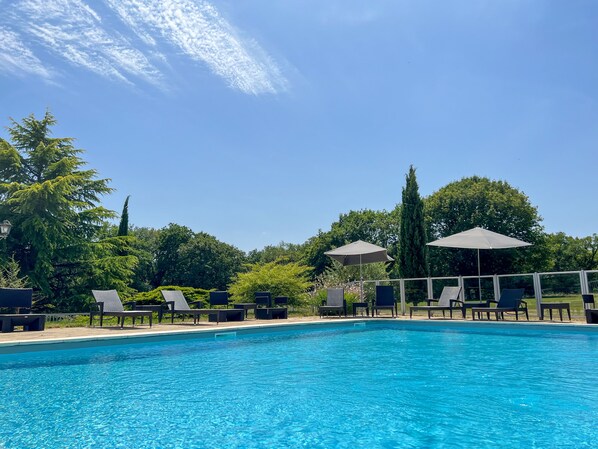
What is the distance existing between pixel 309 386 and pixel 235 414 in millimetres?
1320

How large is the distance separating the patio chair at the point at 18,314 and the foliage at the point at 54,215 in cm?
733

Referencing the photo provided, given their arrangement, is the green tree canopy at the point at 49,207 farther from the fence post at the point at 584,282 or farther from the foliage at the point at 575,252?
the foliage at the point at 575,252

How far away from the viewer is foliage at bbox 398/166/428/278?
22828 mm

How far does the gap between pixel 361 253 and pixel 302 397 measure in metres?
Result: 9.70

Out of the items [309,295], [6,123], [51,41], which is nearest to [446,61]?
[309,295]

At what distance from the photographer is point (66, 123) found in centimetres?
1912

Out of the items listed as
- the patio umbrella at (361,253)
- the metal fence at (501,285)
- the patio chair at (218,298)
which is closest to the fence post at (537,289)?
the metal fence at (501,285)

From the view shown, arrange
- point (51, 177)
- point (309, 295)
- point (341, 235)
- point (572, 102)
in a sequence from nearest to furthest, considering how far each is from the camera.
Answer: point (572, 102), point (309, 295), point (51, 177), point (341, 235)

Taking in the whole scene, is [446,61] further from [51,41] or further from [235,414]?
[235,414]

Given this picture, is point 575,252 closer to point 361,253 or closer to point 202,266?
point 202,266

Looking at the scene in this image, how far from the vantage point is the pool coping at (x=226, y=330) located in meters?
7.47

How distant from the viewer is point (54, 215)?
1716 centimetres

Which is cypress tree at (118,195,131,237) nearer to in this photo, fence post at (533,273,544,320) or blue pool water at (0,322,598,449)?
blue pool water at (0,322,598,449)

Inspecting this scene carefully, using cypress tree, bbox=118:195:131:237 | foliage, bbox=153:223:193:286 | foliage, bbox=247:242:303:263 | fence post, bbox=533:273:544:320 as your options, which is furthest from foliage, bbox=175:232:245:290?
fence post, bbox=533:273:544:320
